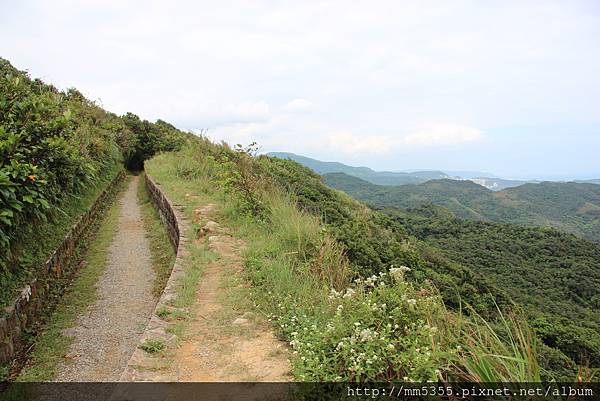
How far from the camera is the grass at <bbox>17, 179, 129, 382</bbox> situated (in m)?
3.81

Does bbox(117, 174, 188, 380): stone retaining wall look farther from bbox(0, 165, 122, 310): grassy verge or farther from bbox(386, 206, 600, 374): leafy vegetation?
bbox(386, 206, 600, 374): leafy vegetation

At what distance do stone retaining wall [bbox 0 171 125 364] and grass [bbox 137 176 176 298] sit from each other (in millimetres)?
1357

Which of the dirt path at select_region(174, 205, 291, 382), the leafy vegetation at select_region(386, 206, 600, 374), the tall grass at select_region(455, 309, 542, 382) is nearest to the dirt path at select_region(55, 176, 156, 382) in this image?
the dirt path at select_region(174, 205, 291, 382)

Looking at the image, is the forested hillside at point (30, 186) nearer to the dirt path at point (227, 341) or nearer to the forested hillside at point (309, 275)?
the forested hillside at point (309, 275)

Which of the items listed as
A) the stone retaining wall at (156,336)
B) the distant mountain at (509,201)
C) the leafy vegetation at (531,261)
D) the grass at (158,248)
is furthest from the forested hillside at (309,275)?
the distant mountain at (509,201)

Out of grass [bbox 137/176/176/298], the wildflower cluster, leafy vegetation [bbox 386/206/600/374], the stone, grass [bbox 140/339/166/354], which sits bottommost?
leafy vegetation [bbox 386/206/600/374]

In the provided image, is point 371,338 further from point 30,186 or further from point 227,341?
point 30,186

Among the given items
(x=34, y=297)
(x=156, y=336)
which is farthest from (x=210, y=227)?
(x=156, y=336)

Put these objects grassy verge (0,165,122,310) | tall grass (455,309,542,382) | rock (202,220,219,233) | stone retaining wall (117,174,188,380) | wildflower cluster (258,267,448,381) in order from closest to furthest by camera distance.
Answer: tall grass (455,309,542,382)
wildflower cluster (258,267,448,381)
stone retaining wall (117,174,188,380)
grassy verge (0,165,122,310)
rock (202,220,219,233)

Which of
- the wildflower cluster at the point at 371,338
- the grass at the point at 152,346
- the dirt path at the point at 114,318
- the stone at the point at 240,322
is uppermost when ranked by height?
the wildflower cluster at the point at 371,338

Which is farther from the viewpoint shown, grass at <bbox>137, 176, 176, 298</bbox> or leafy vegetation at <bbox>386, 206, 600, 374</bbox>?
leafy vegetation at <bbox>386, 206, 600, 374</bbox>

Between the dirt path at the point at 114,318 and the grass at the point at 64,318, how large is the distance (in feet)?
0.33

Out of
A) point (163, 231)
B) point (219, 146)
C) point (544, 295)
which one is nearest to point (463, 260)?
point (544, 295)

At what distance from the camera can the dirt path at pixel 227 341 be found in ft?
9.41
